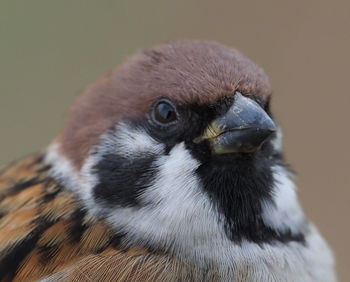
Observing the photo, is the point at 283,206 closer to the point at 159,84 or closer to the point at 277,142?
the point at 277,142

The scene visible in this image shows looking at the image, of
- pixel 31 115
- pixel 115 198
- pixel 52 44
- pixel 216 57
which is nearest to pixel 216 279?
pixel 115 198

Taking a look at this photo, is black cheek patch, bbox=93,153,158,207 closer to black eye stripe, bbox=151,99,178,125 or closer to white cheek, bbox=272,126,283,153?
black eye stripe, bbox=151,99,178,125

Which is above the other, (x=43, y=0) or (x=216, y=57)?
(x=43, y=0)

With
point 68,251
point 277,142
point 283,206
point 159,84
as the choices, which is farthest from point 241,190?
point 68,251

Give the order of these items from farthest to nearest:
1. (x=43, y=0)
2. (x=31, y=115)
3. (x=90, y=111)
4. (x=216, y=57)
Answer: (x=43, y=0) < (x=31, y=115) < (x=90, y=111) < (x=216, y=57)

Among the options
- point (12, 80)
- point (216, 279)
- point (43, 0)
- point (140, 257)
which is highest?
point (43, 0)

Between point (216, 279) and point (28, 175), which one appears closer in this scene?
point (216, 279)

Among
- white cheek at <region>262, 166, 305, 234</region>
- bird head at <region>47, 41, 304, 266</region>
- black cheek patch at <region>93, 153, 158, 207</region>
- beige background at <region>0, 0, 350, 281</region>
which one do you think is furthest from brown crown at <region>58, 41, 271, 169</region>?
beige background at <region>0, 0, 350, 281</region>

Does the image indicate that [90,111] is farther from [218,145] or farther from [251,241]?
[251,241]
